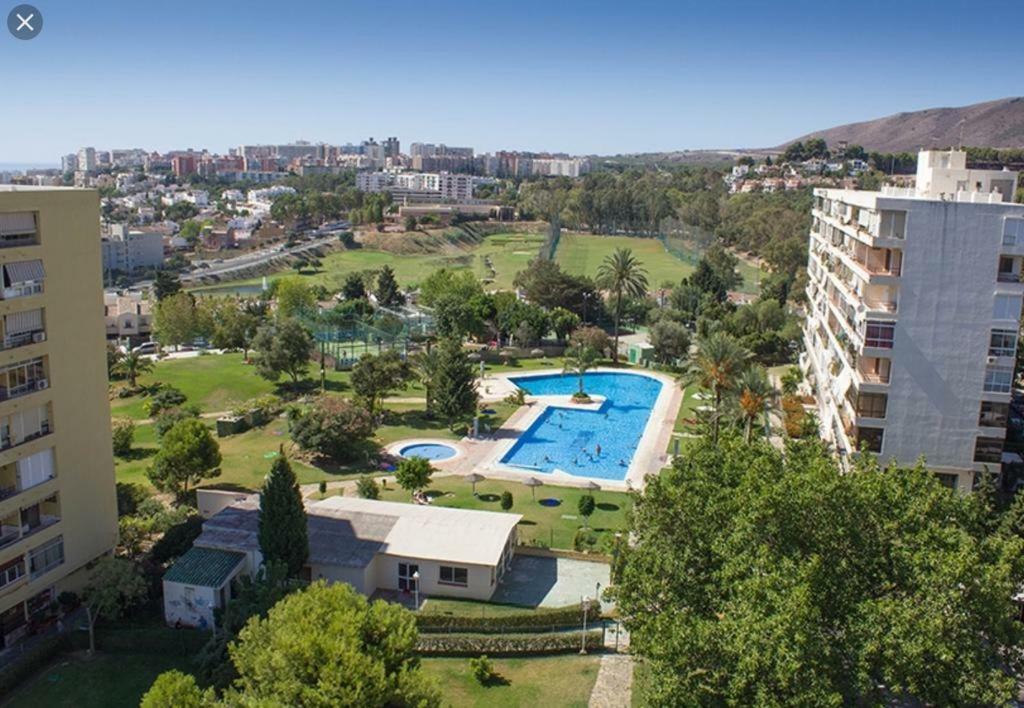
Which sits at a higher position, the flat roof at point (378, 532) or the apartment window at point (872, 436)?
the apartment window at point (872, 436)

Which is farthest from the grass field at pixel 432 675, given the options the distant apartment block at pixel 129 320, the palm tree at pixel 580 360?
the distant apartment block at pixel 129 320

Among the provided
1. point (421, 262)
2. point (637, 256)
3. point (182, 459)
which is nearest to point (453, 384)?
point (182, 459)

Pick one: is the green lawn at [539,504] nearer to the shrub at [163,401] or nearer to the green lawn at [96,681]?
the green lawn at [96,681]

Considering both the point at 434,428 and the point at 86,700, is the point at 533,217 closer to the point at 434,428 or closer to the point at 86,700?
the point at 434,428

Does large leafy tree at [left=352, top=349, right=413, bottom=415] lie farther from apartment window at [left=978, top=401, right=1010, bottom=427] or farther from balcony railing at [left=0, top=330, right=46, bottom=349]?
apartment window at [left=978, top=401, right=1010, bottom=427]

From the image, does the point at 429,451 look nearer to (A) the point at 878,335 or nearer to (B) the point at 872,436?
(B) the point at 872,436

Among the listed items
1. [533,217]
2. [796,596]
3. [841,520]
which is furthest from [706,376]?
[533,217]
